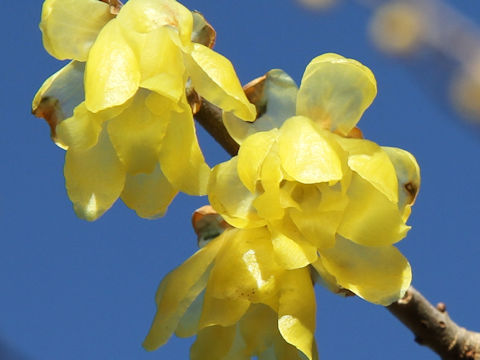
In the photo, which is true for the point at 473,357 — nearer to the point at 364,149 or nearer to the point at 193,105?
the point at 364,149

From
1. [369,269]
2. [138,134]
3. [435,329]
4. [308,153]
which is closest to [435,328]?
[435,329]

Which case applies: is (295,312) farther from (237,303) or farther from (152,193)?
(152,193)

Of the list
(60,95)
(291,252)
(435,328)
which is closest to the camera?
(291,252)

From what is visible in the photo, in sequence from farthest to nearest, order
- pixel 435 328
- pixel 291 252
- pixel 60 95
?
1. pixel 435 328
2. pixel 60 95
3. pixel 291 252

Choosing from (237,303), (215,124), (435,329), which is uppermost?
(215,124)

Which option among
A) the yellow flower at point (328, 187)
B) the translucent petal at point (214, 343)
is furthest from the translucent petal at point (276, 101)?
the translucent petal at point (214, 343)

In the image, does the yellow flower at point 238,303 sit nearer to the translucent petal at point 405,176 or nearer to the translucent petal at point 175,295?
the translucent petal at point 175,295

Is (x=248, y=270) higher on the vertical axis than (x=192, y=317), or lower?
higher

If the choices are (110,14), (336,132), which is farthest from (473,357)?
(110,14)
